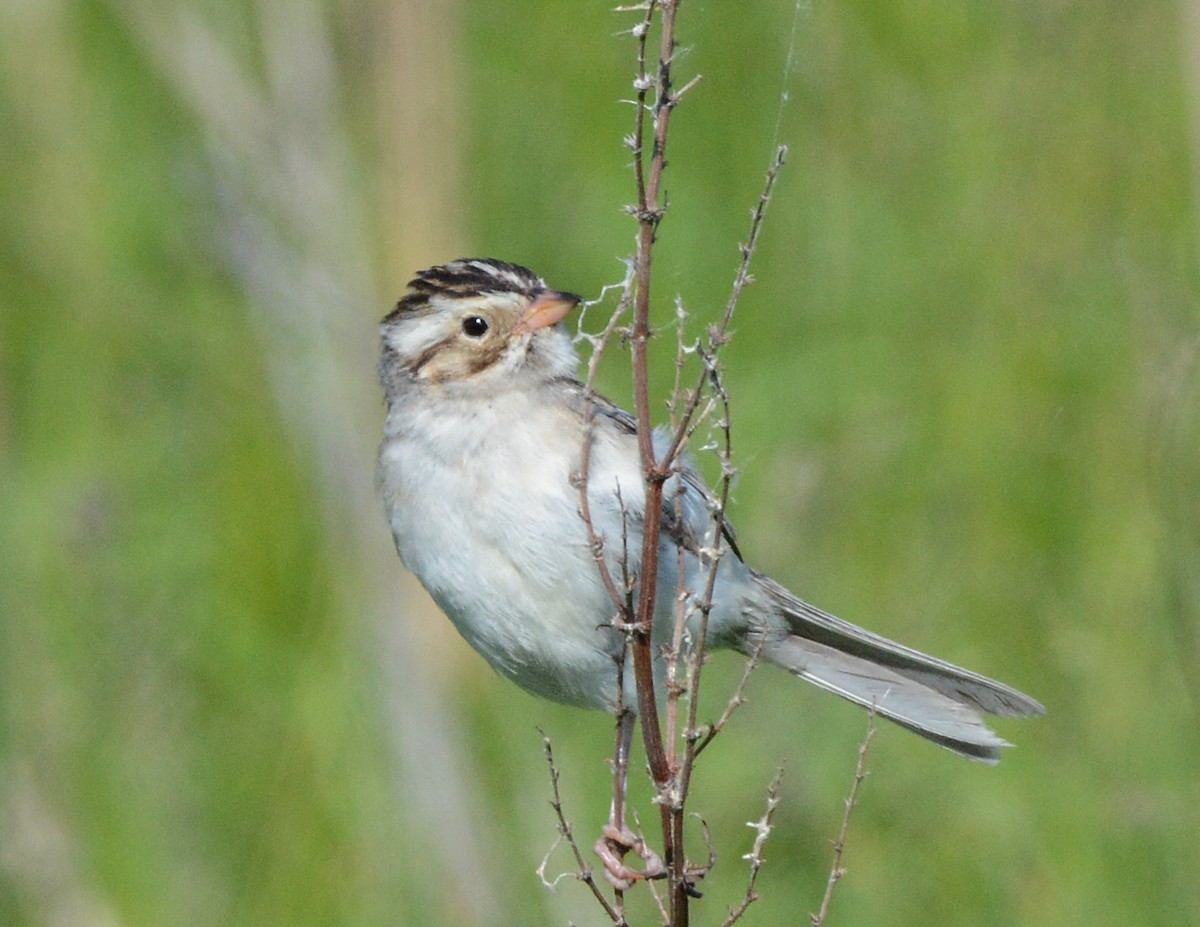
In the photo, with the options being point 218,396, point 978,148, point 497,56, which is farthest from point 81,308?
point 978,148

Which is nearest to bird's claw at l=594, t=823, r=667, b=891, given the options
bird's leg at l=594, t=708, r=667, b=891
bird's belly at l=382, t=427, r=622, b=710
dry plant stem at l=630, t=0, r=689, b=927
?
bird's leg at l=594, t=708, r=667, b=891

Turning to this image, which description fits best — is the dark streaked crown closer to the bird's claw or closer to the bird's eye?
the bird's eye

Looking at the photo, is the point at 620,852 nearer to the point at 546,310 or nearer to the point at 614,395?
the point at 546,310

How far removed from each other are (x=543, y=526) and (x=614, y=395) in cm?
195

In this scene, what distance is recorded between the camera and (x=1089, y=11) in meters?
6.14

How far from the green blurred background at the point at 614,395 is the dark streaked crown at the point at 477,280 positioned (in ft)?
4.79

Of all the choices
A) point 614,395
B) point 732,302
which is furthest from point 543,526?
point 614,395

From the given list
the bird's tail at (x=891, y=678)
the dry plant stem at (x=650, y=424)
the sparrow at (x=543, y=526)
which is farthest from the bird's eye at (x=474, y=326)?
the dry plant stem at (x=650, y=424)

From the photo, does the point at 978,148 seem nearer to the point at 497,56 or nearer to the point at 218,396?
the point at 497,56

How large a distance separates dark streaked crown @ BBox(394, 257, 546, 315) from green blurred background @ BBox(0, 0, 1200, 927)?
4.79ft

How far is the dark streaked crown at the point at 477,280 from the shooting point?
3.86 metres

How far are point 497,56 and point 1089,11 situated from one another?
233cm

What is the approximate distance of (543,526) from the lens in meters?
3.47

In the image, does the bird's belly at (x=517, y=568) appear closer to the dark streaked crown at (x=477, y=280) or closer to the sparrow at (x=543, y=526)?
the sparrow at (x=543, y=526)
